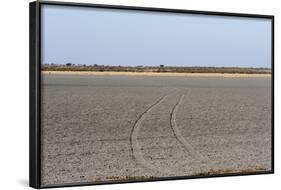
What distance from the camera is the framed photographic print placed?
691cm

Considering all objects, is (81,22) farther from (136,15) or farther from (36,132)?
(36,132)

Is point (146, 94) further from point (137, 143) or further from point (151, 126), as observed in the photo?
point (137, 143)

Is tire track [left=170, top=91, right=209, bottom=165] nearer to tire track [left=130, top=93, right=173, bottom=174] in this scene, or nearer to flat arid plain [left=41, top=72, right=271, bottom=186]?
flat arid plain [left=41, top=72, right=271, bottom=186]

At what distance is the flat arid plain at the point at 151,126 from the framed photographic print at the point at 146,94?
0.01 m

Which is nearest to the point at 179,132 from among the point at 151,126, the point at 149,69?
the point at 151,126

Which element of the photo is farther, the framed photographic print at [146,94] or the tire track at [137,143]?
the tire track at [137,143]

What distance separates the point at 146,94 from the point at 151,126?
35 cm

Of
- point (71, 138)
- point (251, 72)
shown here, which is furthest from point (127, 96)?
point (251, 72)

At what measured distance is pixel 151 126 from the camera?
740 centimetres

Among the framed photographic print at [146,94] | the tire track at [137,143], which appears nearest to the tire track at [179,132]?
the framed photographic print at [146,94]

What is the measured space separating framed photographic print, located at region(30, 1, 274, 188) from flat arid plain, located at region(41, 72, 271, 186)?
0.03 ft

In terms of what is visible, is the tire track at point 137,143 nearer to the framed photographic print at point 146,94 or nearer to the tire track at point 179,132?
the framed photographic print at point 146,94

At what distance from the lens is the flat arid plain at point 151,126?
6.98 meters

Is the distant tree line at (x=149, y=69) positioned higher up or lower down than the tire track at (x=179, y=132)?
higher up
